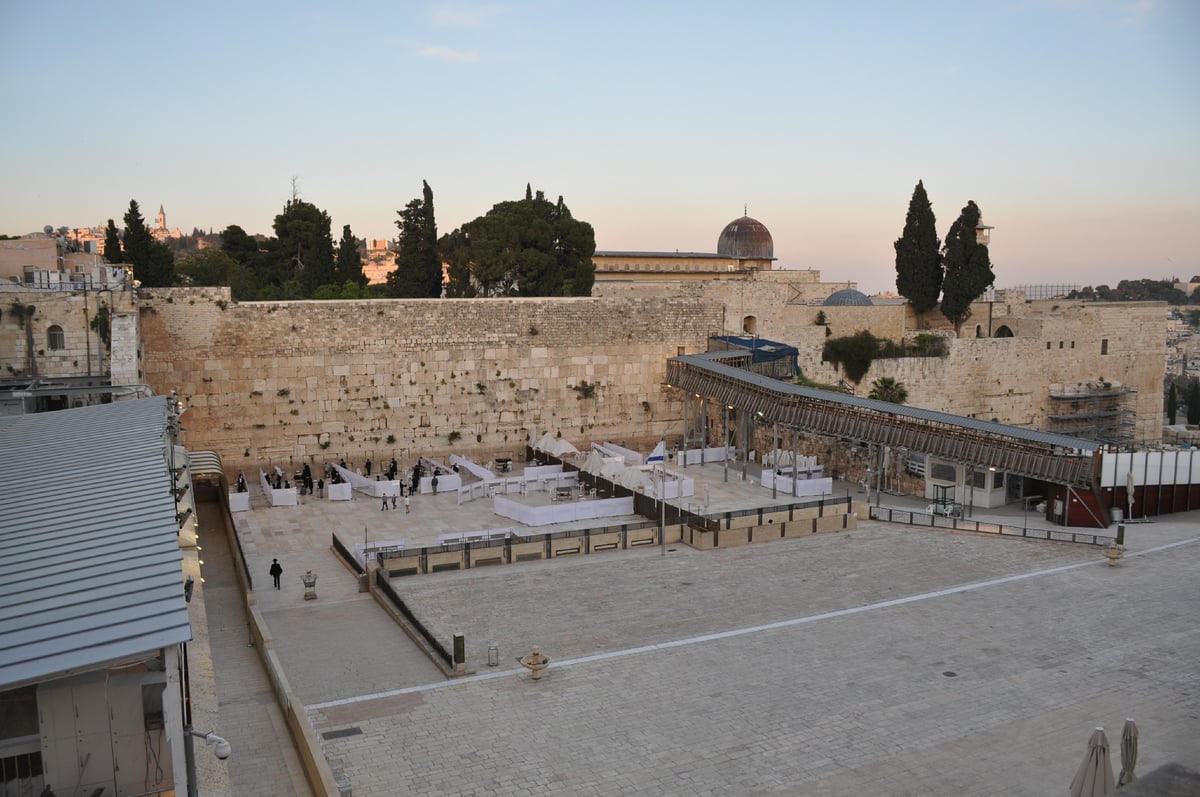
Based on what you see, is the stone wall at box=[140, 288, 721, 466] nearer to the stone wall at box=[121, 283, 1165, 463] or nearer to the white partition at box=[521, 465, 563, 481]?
the stone wall at box=[121, 283, 1165, 463]

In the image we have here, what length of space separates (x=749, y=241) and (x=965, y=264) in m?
15.0

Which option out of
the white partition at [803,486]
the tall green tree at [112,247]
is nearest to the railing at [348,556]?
the white partition at [803,486]

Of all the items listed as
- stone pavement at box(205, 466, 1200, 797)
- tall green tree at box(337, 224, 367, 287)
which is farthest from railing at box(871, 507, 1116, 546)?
tall green tree at box(337, 224, 367, 287)

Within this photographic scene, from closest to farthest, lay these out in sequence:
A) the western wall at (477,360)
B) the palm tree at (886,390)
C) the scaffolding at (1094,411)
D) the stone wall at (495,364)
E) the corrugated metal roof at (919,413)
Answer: the corrugated metal roof at (919,413), the western wall at (477,360), the stone wall at (495,364), the palm tree at (886,390), the scaffolding at (1094,411)

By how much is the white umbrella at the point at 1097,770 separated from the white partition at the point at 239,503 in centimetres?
1792

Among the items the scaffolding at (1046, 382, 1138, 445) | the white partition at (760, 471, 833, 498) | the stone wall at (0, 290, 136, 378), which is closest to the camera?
→ the stone wall at (0, 290, 136, 378)

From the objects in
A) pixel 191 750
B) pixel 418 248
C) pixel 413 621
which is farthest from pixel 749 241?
pixel 191 750

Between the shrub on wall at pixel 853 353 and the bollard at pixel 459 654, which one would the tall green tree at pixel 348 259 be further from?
the bollard at pixel 459 654

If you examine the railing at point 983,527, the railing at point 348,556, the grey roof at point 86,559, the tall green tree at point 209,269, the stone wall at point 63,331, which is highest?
the tall green tree at point 209,269

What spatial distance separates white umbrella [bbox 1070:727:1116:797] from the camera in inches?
302

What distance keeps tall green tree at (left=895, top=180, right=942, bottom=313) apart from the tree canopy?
12.3 meters

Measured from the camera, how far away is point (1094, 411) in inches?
1368

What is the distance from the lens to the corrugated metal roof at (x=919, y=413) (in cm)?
1917

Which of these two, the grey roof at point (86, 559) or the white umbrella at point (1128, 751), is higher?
the grey roof at point (86, 559)
